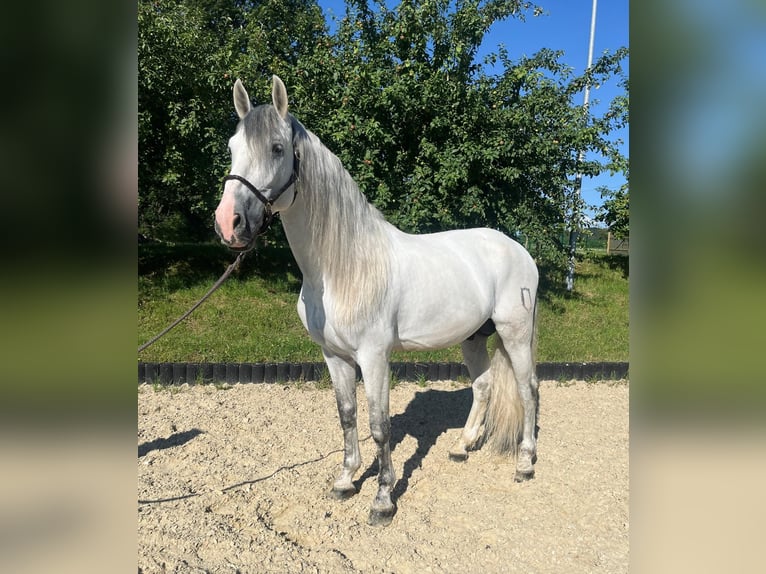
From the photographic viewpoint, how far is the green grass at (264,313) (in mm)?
5805

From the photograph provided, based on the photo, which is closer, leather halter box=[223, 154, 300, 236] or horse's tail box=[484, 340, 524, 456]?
leather halter box=[223, 154, 300, 236]

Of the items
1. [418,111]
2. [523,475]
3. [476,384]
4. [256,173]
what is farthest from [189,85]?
[523,475]

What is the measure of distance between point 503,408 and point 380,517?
127 cm

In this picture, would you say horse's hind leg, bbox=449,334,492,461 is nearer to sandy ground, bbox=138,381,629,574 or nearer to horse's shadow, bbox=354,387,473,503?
sandy ground, bbox=138,381,629,574

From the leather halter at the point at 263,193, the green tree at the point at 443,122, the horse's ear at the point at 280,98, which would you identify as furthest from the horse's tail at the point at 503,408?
the green tree at the point at 443,122

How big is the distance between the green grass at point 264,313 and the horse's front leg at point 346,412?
2710 mm

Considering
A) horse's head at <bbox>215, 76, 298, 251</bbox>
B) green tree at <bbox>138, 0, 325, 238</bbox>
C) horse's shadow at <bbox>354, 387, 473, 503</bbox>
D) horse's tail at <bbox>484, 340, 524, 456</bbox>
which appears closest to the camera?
horse's head at <bbox>215, 76, 298, 251</bbox>

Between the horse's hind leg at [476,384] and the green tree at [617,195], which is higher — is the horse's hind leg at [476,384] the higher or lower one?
the lower one

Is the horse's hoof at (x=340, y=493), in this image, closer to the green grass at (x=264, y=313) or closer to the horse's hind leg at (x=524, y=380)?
the horse's hind leg at (x=524, y=380)

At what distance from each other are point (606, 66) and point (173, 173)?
24.8ft

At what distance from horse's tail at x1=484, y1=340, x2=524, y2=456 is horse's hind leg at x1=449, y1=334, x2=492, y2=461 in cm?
7

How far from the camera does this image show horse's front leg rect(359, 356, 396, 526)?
2.47m

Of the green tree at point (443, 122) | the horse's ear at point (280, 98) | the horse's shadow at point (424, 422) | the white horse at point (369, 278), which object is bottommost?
the horse's shadow at point (424, 422)

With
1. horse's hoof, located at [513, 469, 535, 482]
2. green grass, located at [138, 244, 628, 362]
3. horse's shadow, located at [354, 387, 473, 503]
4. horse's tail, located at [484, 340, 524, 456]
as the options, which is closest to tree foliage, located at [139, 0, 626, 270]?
green grass, located at [138, 244, 628, 362]
